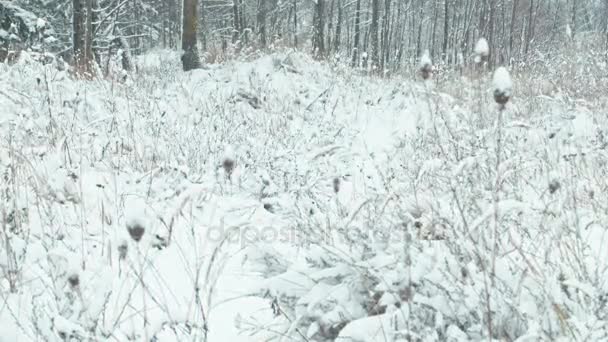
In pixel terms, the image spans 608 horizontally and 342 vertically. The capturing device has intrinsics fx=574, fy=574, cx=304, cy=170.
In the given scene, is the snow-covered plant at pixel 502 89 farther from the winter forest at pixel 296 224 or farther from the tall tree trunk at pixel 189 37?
the tall tree trunk at pixel 189 37

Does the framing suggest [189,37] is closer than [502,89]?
No

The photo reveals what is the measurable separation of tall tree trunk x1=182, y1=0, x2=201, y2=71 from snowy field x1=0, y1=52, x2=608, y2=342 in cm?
345

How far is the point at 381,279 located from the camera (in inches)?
65.0

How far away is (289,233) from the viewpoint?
9.17 feet

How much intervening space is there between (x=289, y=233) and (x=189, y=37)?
7.75m

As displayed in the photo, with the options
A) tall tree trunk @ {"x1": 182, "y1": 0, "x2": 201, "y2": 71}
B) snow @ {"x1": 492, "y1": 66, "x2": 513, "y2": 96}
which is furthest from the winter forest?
tall tree trunk @ {"x1": 182, "y1": 0, "x2": 201, "y2": 71}

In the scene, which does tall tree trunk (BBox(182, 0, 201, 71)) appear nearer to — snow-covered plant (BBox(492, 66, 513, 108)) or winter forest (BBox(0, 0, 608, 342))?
winter forest (BBox(0, 0, 608, 342))

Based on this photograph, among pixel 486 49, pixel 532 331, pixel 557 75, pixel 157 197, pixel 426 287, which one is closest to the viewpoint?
pixel 532 331

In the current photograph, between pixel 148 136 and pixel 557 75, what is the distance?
7.13 metres

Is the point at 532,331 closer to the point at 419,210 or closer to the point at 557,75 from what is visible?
the point at 419,210

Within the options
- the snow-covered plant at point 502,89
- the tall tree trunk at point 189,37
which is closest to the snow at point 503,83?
the snow-covered plant at point 502,89

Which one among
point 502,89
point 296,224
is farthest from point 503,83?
point 296,224

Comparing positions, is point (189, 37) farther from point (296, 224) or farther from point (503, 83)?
point (503, 83)

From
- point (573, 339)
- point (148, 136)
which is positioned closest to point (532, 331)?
point (573, 339)
